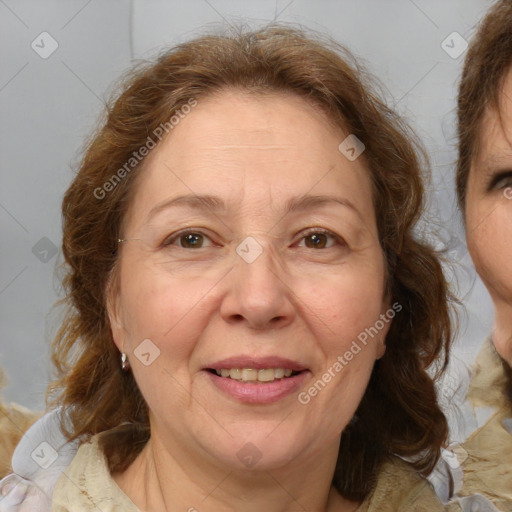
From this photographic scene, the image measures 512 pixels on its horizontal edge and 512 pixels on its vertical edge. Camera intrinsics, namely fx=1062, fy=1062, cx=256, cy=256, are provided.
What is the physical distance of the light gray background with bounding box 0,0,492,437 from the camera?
329 centimetres

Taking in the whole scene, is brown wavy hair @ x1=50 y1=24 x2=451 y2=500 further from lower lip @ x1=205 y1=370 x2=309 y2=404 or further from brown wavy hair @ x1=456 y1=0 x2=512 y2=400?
lower lip @ x1=205 y1=370 x2=309 y2=404

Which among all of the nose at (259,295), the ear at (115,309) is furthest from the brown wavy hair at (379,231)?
the nose at (259,295)

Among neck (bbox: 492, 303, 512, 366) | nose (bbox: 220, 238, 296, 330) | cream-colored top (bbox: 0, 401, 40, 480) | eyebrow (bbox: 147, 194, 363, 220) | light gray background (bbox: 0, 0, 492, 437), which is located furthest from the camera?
light gray background (bbox: 0, 0, 492, 437)

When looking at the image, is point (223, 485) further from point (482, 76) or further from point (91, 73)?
point (91, 73)

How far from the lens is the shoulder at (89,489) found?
2.24 m

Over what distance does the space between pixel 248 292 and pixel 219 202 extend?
0.65 feet

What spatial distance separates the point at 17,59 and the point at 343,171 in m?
1.59

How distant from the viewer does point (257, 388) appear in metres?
2.00

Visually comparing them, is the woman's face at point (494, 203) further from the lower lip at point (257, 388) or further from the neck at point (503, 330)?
the lower lip at point (257, 388)

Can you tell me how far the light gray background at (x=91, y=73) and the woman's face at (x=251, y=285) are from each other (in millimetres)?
1174

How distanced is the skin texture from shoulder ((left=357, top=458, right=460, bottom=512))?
17cm

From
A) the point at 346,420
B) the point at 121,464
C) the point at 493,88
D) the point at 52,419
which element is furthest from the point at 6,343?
the point at 493,88

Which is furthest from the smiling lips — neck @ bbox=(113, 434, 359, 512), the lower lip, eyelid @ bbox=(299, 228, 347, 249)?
eyelid @ bbox=(299, 228, 347, 249)

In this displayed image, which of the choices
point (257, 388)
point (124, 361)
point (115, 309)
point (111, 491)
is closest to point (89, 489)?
point (111, 491)
